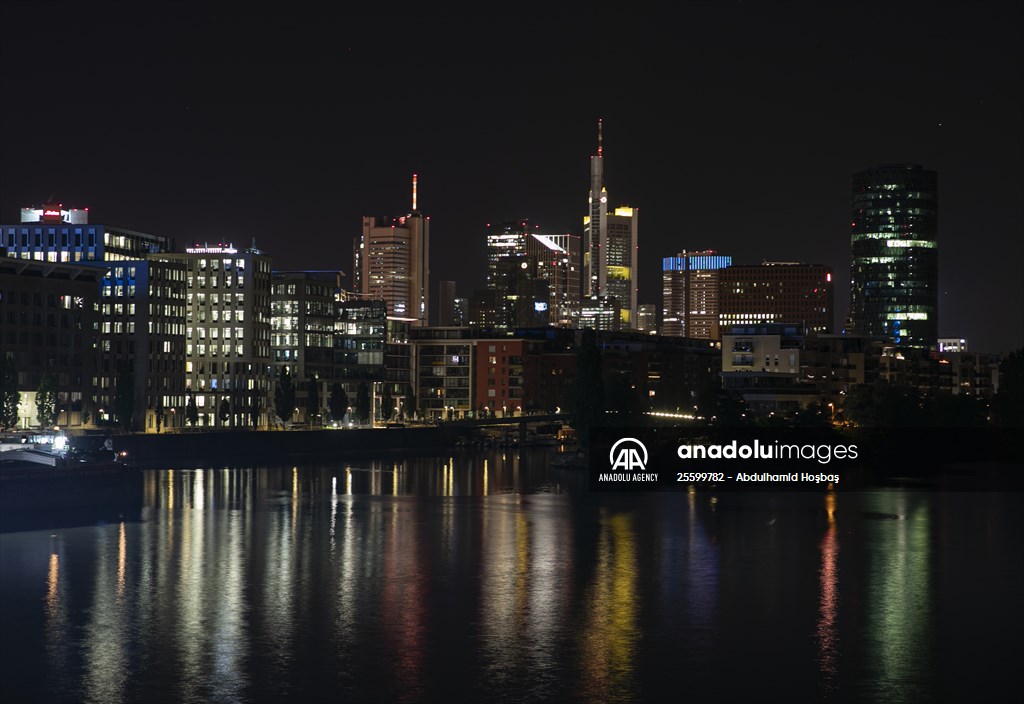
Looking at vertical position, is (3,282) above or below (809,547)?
above

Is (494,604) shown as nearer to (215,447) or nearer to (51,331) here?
(215,447)

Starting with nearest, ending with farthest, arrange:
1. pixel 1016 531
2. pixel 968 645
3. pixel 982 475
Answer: pixel 968 645
pixel 1016 531
pixel 982 475

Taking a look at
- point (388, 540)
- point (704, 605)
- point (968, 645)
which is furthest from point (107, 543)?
point (968, 645)

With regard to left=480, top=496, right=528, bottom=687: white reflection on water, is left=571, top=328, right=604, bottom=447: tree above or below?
above

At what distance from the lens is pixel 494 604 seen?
64.5 metres

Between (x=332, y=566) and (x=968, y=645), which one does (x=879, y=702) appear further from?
(x=332, y=566)

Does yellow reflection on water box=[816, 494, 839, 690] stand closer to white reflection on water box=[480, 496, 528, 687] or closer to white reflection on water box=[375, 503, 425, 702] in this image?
white reflection on water box=[480, 496, 528, 687]

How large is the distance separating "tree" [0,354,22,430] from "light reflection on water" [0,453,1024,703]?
63.7 metres

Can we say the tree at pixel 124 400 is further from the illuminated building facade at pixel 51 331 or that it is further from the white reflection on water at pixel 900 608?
the white reflection on water at pixel 900 608

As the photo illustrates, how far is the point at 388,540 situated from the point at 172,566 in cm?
1671

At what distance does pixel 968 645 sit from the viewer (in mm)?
56875

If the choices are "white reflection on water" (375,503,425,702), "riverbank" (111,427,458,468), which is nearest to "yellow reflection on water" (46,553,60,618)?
"white reflection on water" (375,503,425,702)

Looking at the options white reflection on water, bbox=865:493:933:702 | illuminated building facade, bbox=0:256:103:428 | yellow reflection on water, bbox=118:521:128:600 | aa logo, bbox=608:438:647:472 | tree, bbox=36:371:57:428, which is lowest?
white reflection on water, bbox=865:493:933:702

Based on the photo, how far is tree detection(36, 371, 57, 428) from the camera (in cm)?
17588
